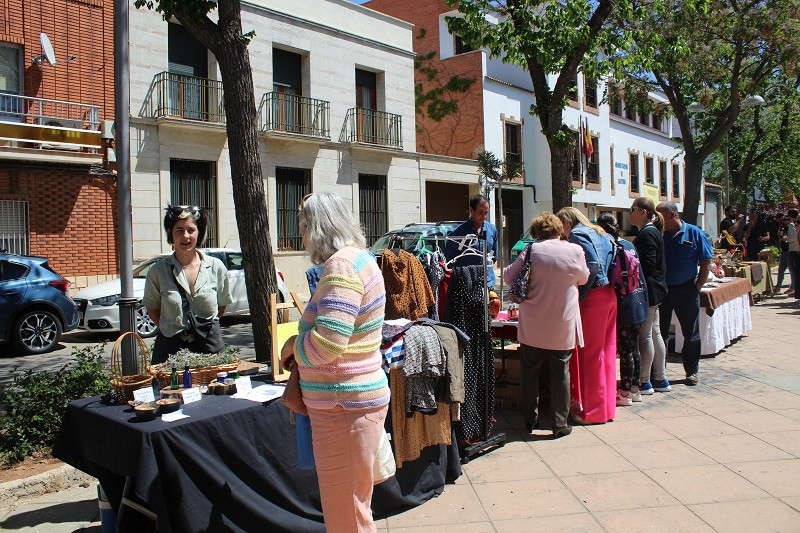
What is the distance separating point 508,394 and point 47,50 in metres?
13.2

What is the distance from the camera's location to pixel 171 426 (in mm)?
3188

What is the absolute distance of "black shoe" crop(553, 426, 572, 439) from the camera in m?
5.59

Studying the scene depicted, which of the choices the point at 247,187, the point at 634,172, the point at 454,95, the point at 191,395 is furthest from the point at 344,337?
the point at 634,172

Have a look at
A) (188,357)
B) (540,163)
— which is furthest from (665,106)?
(188,357)

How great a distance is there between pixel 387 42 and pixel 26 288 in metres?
14.8

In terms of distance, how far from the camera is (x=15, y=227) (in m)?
14.4

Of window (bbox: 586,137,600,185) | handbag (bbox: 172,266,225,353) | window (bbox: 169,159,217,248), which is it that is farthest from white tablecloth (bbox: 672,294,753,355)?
window (bbox: 586,137,600,185)

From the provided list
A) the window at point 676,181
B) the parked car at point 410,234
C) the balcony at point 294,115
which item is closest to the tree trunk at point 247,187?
the parked car at point 410,234

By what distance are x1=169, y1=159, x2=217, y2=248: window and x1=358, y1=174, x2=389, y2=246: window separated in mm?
4955

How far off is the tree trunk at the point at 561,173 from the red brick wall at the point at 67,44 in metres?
11.3

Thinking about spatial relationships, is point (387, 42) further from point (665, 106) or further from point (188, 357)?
point (188, 357)

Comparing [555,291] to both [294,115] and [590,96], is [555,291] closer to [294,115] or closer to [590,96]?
[294,115]

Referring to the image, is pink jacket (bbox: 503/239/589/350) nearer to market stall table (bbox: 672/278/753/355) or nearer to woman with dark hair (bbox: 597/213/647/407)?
woman with dark hair (bbox: 597/213/647/407)

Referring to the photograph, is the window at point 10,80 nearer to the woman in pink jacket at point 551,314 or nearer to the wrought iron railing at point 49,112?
the wrought iron railing at point 49,112
